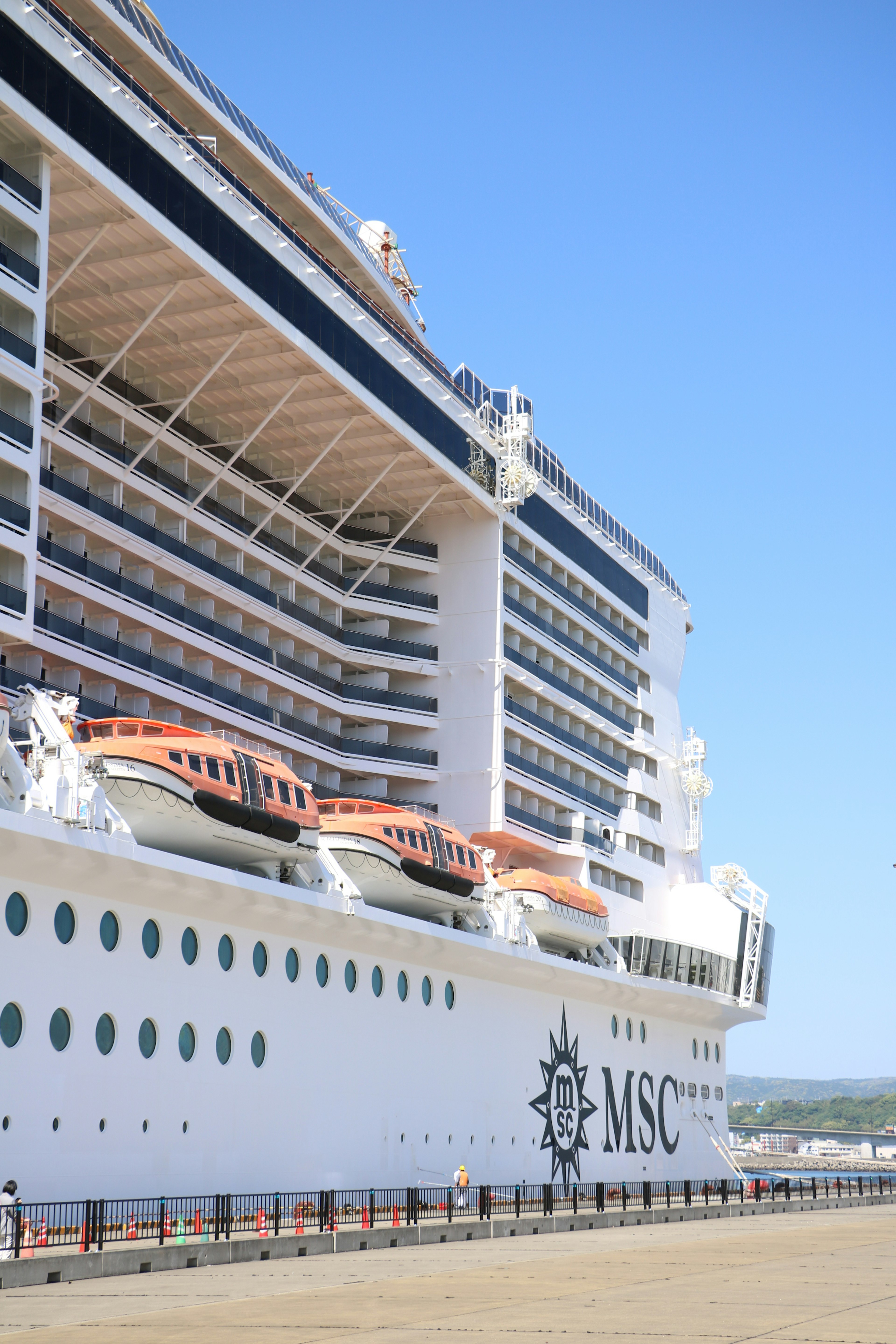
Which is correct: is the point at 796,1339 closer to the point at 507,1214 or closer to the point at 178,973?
the point at 178,973

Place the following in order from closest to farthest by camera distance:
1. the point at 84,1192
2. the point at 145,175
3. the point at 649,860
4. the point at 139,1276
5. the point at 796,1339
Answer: the point at 796,1339, the point at 139,1276, the point at 84,1192, the point at 145,175, the point at 649,860

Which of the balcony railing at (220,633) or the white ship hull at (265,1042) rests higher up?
the balcony railing at (220,633)

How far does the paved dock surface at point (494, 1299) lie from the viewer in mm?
14078

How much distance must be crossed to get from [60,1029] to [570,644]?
36467 mm

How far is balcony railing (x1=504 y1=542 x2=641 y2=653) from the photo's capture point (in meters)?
55.2

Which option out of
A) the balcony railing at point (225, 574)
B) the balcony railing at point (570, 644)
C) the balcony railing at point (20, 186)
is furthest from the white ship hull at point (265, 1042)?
the balcony railing at point (570, 644)

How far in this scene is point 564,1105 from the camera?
44156 millimetres

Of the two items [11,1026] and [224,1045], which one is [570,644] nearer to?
[224,1045]

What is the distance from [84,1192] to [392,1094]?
36.8ft

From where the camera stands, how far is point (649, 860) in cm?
6372

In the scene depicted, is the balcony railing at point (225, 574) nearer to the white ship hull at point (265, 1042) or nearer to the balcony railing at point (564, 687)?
the balcony railing at point (564, 687)

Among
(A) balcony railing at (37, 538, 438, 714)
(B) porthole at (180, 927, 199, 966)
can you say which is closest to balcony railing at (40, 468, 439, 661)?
(A) balcony railing at (37, 538, 438, 714)

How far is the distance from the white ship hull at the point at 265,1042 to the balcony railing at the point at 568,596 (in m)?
16.5

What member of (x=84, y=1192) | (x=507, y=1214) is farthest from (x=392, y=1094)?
(x=84, y=1192)
